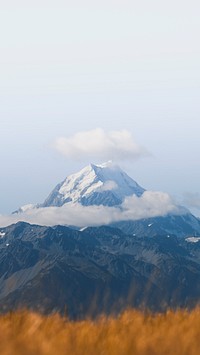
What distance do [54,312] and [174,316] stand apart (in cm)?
182

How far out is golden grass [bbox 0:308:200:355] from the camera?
651 centimetres

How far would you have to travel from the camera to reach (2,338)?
6555 millimetres

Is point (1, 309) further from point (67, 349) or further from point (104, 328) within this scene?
point (67, 349)

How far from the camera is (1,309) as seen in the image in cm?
866

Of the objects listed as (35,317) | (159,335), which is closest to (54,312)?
(35,317)

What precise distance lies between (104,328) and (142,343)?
1007 millimetres

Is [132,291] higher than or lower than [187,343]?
higher

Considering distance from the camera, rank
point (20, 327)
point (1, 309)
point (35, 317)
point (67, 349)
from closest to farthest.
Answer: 1. point (67, 349)
2. point (20, 327)
3. point (35, 317)
4. point (1, 309)

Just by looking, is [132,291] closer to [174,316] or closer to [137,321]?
[137,321]

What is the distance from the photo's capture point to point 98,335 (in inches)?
282

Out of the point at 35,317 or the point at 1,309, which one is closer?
the point at 35,317

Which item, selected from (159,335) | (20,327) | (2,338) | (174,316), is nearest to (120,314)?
(174,316)

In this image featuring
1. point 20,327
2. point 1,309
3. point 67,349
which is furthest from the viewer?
point 1,309

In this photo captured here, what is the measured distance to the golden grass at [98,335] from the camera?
6508 millimetres
